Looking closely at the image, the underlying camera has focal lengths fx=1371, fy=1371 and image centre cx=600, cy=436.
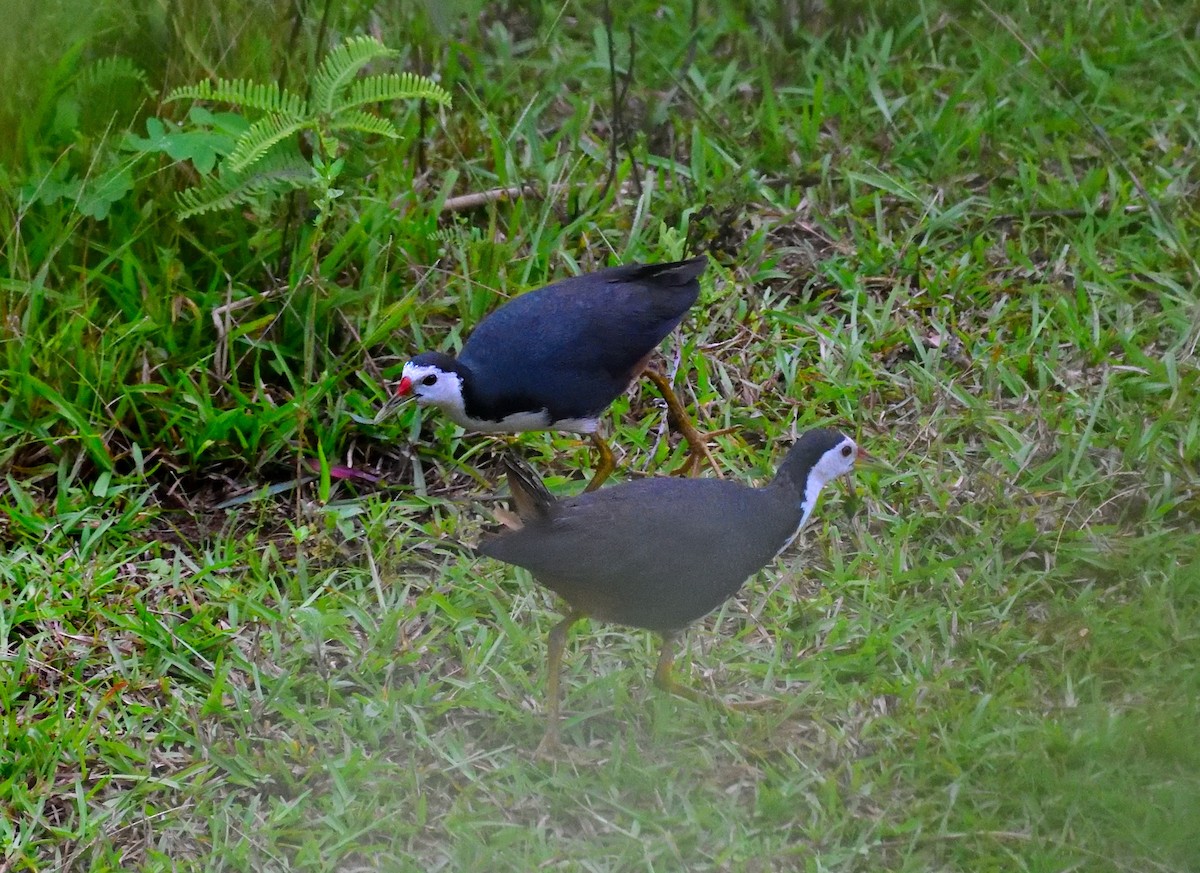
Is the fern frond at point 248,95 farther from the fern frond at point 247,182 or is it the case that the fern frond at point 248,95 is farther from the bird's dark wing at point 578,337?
the bird's dark wing at point 578,337

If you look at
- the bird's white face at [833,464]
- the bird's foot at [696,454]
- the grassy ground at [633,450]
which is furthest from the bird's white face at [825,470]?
the bird's foot at [696,454]

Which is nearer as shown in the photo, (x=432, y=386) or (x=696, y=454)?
(x=432, y=386)

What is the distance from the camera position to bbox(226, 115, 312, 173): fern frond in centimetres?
441

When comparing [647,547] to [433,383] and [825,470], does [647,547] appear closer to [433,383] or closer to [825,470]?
[825,470]

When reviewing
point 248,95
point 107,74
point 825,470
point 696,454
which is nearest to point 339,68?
point 248,95

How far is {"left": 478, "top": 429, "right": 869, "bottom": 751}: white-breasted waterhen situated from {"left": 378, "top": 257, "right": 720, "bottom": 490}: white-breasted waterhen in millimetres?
555

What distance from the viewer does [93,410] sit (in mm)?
4746

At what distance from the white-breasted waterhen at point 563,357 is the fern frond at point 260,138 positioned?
832 millimetres

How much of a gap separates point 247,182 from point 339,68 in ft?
1.69

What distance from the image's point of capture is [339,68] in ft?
14.9

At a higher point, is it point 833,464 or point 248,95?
point 248,95

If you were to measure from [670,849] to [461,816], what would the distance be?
0.58 m

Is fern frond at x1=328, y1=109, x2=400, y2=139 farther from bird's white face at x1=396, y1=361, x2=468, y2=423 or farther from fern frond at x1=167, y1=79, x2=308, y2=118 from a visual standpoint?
bird's white face at x1=396, y1=361, x2=468, y2=423

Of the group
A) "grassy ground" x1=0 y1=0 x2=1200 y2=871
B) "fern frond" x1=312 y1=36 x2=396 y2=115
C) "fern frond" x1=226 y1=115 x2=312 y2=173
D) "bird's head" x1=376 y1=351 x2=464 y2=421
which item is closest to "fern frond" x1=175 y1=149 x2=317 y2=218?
"fern frond" x1=226 y1=115 x2=312 y2=173
